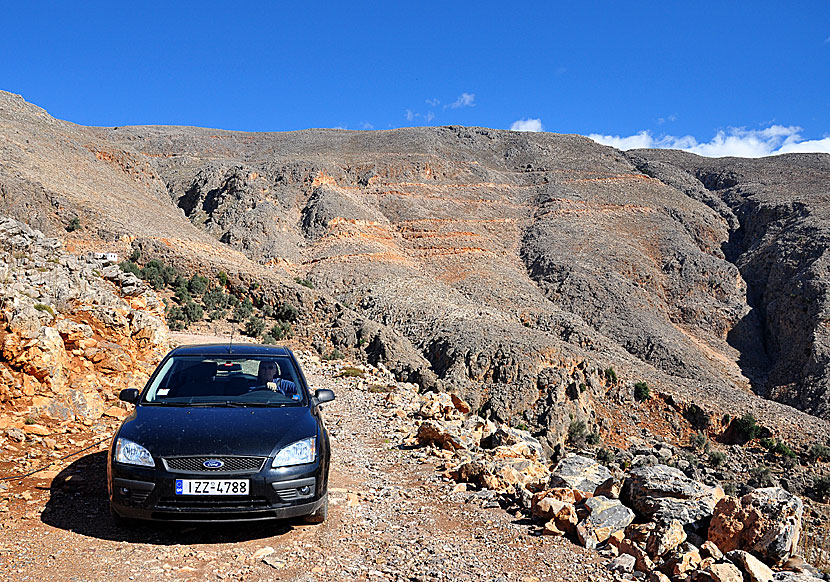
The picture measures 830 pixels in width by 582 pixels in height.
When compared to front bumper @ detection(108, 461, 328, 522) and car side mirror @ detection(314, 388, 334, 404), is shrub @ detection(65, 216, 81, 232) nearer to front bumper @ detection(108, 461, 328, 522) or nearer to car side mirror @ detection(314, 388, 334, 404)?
car side mirror @ detection(314, 388, 334, 404)

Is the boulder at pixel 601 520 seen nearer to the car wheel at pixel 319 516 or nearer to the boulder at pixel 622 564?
the boulder at pixel 622 564

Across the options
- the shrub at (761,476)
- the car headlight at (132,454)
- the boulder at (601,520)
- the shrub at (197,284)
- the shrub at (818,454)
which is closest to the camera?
the car headlight at (132,454)

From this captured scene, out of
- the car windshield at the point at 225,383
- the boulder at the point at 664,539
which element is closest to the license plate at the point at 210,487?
the car windshield at the point at 225,383

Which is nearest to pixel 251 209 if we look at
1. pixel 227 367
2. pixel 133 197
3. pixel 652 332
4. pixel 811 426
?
pixel 133 197

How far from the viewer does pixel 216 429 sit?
5000 millimetres

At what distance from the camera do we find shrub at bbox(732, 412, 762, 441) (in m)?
27.1

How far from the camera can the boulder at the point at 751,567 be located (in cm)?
452

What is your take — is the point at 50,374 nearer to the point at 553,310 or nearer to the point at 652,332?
the point at 553,310

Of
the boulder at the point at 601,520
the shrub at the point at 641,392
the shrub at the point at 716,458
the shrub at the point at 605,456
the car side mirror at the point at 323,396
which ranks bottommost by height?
the shrub at the point at 716,458

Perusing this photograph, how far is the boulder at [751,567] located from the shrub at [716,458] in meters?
22.1

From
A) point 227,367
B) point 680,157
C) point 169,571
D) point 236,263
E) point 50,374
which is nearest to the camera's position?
point 169,571

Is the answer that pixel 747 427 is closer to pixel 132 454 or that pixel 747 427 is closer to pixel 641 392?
pixel 641 392

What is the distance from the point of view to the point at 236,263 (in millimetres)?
32188

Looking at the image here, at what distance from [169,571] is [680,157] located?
280 ft
